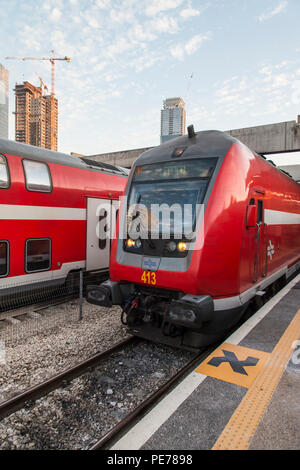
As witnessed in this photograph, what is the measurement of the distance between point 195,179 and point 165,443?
3417mm

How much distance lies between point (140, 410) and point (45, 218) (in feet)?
16.3

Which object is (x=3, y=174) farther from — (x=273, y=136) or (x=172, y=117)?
(x=172, y=117)

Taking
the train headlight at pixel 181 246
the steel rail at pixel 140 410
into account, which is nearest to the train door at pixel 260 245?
the train headlight at pixel 181 246

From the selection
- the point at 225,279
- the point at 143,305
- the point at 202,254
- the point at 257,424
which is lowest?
the point at 257,424

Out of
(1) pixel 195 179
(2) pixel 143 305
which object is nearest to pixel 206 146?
(1) pixel 195 179

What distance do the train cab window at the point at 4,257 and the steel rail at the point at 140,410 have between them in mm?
4247

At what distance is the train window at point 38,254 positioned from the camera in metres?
6.92

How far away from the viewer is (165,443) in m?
2.90

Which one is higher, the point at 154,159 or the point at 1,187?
the point at 154,159

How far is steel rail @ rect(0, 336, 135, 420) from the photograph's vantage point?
3611 millimetres

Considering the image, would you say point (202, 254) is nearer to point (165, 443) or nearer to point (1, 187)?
point (165, 443)

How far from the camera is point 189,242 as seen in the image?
A: 446 centimetres
